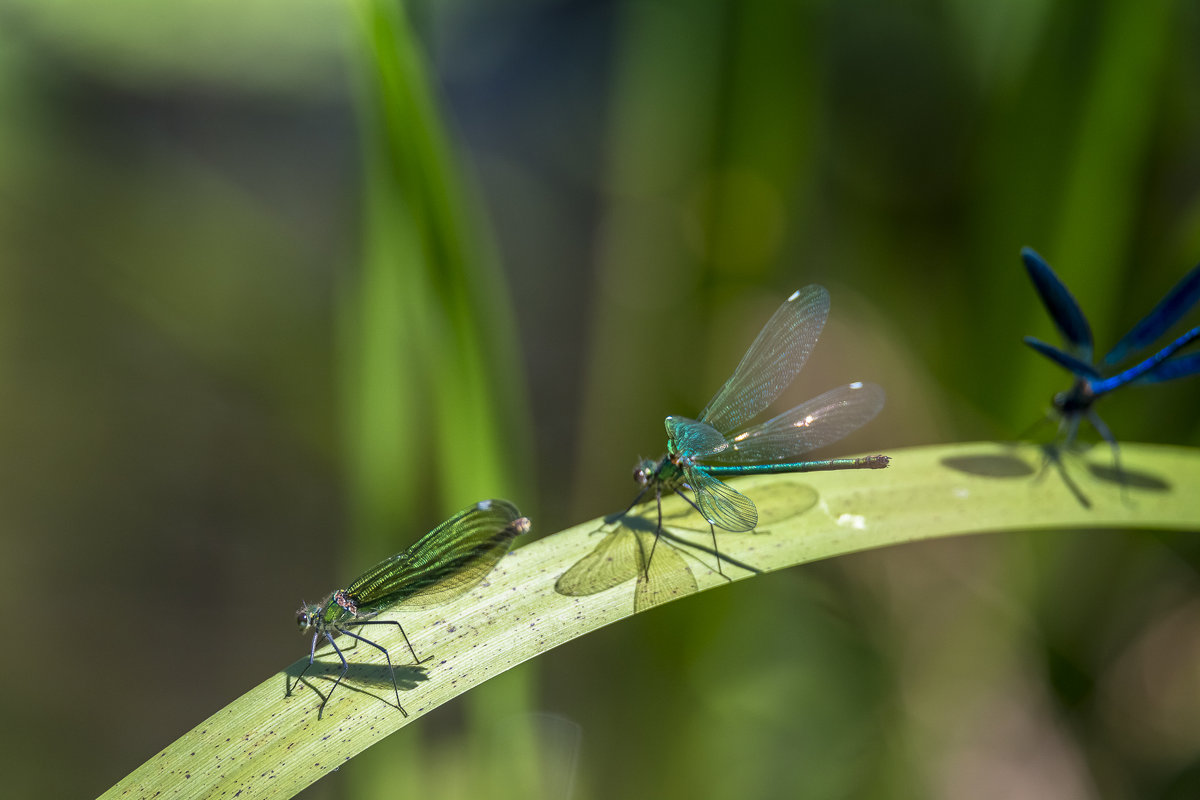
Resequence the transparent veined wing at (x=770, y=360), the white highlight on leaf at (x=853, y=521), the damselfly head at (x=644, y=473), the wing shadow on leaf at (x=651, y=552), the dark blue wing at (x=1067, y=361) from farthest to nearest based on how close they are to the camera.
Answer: the transparent veined wing at (x=770, y=360) → the damselfly head at (x=644, y=473) → the dark blue wing at (x=1067, y=361) → the white highlight on leaf at (x=853, y=521) → the wing shadow on leaf at (x=651, y=552)

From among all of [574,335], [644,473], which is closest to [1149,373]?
[644,473]

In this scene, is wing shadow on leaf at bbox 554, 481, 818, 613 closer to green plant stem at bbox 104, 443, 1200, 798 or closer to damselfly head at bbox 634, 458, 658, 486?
green plant stem at bbox 104, 443, 1200, 798

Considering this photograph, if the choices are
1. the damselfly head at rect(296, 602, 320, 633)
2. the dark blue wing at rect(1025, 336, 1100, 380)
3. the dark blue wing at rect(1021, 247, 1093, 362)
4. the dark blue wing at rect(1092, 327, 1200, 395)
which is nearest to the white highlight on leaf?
the dark blue wing at rect(1025, 336, 1100, 380)

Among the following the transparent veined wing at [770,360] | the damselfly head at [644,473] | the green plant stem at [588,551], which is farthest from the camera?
the transparent veined wing at [770,360]

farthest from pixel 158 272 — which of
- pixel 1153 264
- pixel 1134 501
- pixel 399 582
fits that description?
pixel 1153 264

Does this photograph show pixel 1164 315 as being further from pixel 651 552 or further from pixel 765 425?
pixel 651 552

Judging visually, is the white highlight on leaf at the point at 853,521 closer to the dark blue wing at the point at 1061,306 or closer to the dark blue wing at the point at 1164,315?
the dark blue wing at the point at 1061,306

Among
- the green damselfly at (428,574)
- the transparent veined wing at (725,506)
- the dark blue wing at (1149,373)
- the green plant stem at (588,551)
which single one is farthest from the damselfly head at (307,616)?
the dark blue wing at (1149,373)
